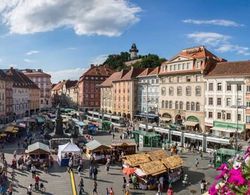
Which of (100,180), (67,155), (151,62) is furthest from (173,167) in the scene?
(151,62)

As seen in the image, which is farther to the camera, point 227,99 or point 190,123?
point 190,123

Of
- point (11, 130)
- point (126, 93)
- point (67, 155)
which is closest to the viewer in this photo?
point (67, 155)

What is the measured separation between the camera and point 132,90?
88875mm

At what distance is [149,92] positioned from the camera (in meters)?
82.9

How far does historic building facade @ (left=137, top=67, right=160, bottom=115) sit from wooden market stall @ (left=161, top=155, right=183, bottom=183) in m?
45.5

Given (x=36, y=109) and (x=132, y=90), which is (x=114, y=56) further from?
(x=132, y=90)

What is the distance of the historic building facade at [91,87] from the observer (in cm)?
12156

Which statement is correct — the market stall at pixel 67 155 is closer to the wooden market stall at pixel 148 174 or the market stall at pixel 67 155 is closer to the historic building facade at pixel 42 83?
the wooden market stall at pixel 148 174

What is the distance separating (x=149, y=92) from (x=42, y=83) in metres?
73.2

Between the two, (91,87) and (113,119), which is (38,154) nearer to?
(113,119)

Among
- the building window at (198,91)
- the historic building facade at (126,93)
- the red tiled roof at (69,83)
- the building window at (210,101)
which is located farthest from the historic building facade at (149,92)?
the red tiled roof at (69,83)

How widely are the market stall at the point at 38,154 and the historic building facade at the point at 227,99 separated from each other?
28.8m

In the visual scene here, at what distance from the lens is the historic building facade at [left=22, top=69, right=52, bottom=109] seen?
144m

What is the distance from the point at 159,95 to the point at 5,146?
37826 mm
